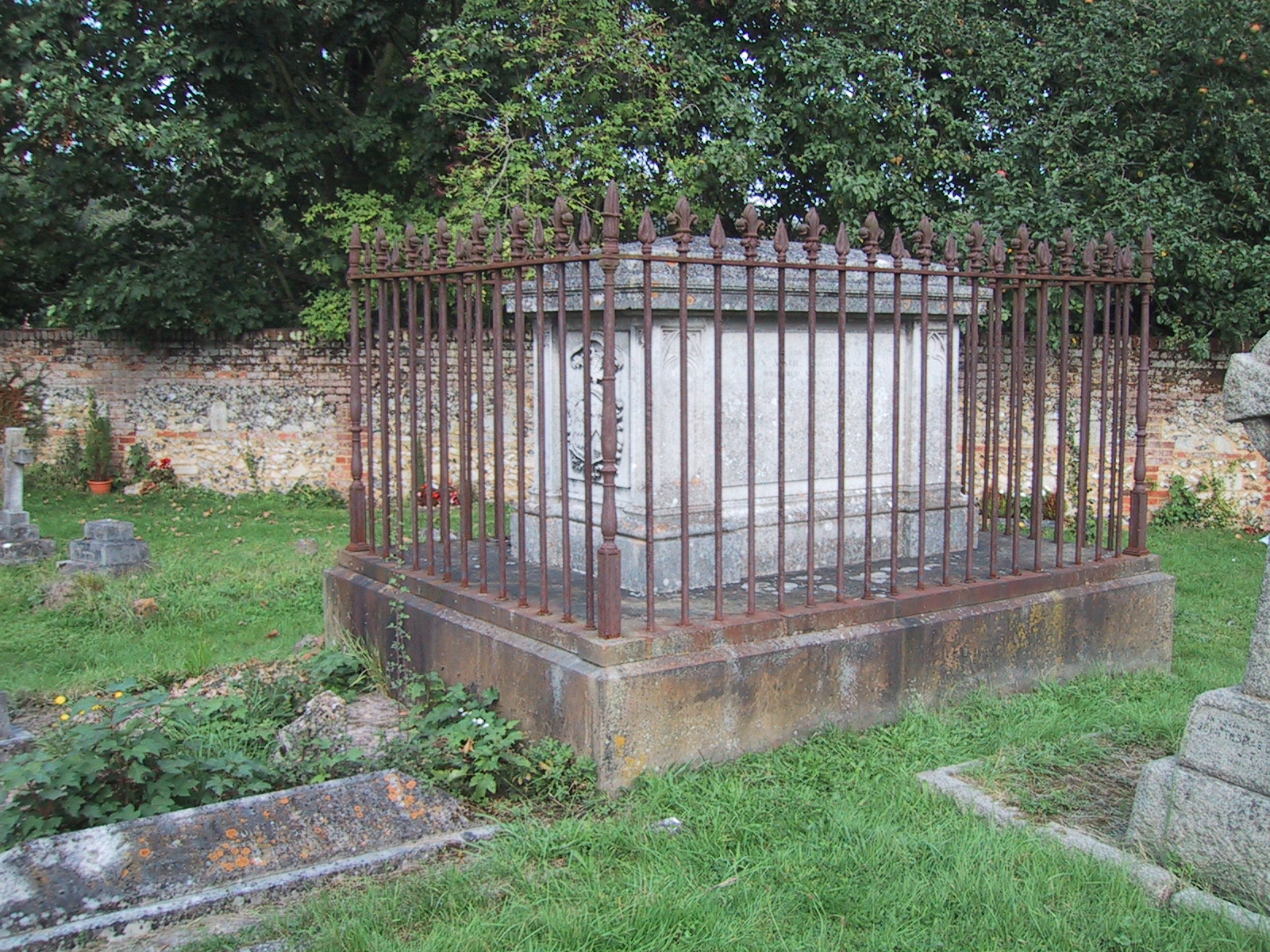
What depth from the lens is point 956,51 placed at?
1167 centimetres

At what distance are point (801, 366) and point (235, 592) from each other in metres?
4.55

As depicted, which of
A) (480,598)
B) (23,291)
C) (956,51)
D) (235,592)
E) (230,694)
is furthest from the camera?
(23,291)

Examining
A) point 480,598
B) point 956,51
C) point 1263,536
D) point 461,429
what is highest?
point 956,51

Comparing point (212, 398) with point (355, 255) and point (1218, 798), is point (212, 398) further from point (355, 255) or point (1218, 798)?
point (1218, 798)

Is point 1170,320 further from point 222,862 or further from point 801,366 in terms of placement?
point 222,862

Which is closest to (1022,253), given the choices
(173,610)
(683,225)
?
(683,225)

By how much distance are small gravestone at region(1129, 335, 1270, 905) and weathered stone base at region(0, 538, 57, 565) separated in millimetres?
9227

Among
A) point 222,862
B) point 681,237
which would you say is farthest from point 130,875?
point 681,237

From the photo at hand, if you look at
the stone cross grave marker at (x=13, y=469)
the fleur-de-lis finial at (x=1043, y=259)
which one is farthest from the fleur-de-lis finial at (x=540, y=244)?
the stone cross grave marker at (x=13, y=469)

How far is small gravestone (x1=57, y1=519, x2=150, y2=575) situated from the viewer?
8.72m

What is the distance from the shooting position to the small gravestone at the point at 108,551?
8719 millimetres

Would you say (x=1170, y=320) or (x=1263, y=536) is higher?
(x=1170, y=320)

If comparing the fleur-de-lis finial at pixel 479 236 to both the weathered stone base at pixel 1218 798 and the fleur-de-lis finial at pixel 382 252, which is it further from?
the weathered stone base at pixel 1218 798

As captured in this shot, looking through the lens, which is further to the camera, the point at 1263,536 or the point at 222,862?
the point at 1263,536
